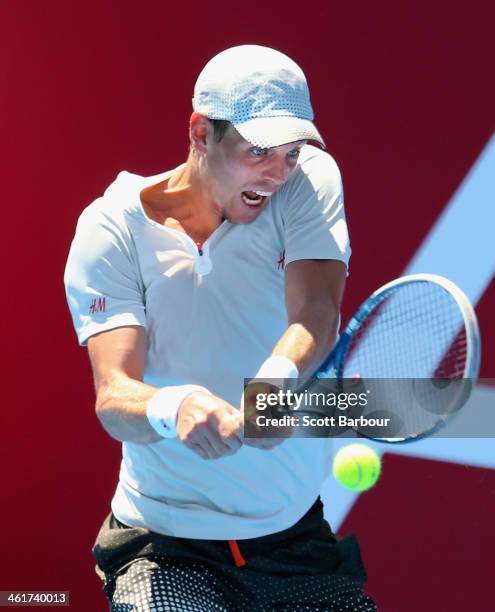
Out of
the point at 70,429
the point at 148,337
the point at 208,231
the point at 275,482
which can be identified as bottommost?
the point at 70,429

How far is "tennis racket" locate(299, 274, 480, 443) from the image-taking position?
237 cm

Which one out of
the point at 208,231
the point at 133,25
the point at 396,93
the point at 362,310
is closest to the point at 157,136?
the point at 133,25

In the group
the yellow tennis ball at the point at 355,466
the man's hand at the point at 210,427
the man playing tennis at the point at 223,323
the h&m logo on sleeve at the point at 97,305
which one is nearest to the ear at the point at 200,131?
the man playing tennis at the point at 223,323

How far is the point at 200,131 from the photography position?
252 centimetres

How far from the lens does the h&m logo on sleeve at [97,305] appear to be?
8.09 ft

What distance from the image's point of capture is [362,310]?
245 centimetres

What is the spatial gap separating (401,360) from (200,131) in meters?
0.63

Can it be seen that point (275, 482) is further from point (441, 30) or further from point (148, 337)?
point (441, 30)

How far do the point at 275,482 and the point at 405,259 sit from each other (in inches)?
50.3

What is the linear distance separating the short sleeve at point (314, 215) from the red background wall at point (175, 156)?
1.03 m

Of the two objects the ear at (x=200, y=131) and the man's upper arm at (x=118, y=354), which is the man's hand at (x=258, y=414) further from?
the ear at (x=200, y=131)

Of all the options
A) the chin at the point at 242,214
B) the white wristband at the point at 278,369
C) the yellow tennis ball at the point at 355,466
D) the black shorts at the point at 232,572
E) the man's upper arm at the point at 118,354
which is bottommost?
the black shorts at the point at 232,572

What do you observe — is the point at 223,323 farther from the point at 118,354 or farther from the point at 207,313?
the point at 118,354

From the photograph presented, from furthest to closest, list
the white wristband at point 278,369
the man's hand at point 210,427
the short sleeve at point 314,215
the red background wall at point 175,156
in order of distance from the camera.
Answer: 1. the red background wall at point 175,156
2. the short sleeve at point 314,215
3. the white wristband at point 278,369
4. the man's hand at point 210,427
